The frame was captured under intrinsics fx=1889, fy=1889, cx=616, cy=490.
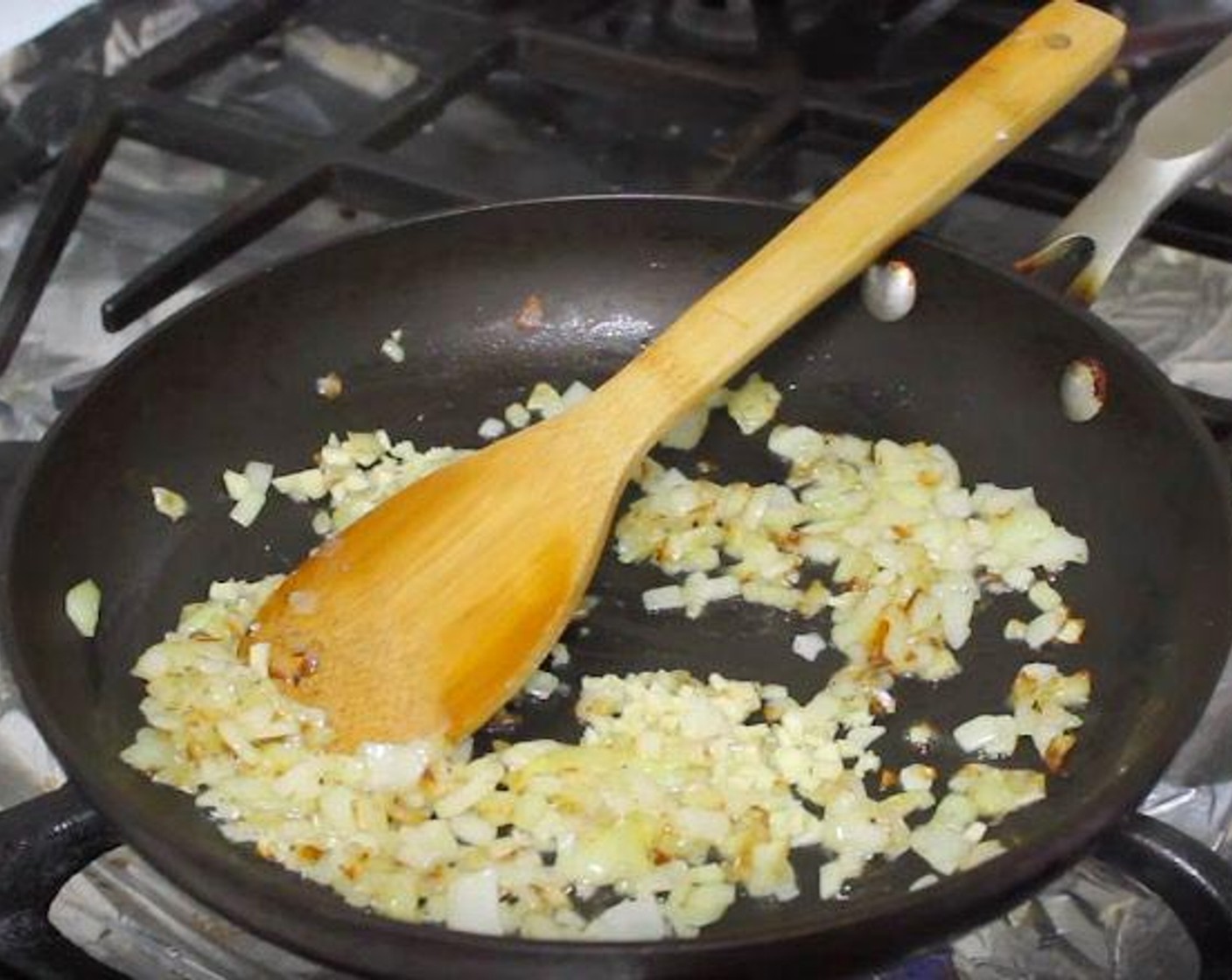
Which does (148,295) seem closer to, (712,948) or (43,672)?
(43,672)

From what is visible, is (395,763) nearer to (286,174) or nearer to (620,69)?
(286,174)

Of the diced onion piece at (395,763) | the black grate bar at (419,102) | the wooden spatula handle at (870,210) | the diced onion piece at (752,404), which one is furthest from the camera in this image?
the black grate bar at (419,102)

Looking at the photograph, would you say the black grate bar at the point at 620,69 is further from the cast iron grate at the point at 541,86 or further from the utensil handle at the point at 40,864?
the utensil handle at the point at 40,864

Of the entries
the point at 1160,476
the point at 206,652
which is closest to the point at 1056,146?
the point at 1160,476

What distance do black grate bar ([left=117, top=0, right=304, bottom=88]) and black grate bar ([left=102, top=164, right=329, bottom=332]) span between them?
17cm

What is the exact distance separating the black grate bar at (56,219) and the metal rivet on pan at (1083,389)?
1.92 ft

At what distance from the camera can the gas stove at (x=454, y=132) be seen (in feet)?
3.65

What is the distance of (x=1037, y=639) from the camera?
2.97 feet

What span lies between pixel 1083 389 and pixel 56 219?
1.99ft

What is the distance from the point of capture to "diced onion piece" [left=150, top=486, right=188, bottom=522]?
3.22 feet

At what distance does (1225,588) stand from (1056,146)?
0.52 metres

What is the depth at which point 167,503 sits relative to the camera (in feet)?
3.22

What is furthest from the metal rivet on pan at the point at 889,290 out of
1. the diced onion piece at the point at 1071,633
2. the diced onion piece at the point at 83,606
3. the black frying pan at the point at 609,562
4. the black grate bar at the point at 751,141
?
the diced onion piece at the point at 83,606

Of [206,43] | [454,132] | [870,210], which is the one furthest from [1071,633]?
[206,43]
